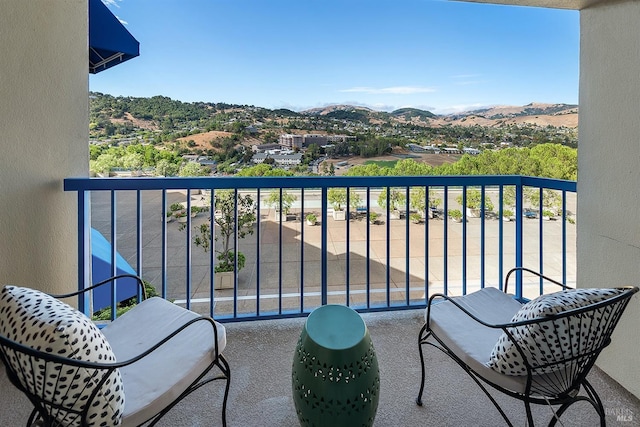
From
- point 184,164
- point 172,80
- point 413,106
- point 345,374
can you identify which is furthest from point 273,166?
point 413,106

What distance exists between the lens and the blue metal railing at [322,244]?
2256mm

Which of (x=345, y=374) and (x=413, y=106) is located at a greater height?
(x=413, y=106)

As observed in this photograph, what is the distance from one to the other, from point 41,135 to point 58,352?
1729mm

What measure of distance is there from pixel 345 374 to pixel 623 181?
1.71 meters

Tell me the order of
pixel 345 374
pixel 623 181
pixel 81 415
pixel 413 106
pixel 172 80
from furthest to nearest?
pixel 413 106
pixel 172 80
pixel 623 181
pixel 345 374
pixel 81 415

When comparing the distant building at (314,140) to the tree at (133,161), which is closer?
the tree at (133,161)

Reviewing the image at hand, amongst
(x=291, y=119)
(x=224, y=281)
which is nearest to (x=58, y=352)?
(x=291, y=119)

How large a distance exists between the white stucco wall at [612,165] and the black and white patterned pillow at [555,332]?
90 centimetres

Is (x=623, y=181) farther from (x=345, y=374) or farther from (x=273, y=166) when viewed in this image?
(x=273, y=166)

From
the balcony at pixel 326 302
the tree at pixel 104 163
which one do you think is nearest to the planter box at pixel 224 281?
the balcony at pixel 326 302

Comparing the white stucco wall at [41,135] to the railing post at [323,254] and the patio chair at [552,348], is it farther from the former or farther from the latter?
the patio chair at [552,348]

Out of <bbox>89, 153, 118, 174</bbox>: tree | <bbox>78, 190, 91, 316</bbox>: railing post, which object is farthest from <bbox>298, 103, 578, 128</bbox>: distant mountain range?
<bbox>78, 190, 91, 316</bbox>: railing post

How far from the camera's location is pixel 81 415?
2.81 ft

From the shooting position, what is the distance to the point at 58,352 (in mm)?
813
